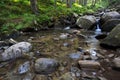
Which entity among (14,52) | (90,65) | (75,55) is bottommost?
(75,55)

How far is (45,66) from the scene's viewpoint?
19.2ft

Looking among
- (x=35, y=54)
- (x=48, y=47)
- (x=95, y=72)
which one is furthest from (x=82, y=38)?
(x=95, y=72)

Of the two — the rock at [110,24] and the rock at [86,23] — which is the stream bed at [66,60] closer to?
the rock at [110,24]

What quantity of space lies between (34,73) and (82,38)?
5.07 meters

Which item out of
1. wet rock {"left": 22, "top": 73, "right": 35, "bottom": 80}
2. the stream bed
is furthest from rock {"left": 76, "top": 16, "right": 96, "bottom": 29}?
wet rock {"left": 22, "top": 73, "right": 35, "bottom": 80}

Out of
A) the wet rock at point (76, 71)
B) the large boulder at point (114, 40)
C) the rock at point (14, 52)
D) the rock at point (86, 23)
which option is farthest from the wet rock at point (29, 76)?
the rock at point (86, 23)

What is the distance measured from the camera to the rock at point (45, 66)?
577 centimetres

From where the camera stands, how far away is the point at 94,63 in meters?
6.08

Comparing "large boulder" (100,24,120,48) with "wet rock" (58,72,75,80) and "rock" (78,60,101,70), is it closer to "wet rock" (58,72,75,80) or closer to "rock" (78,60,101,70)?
"rock" (78,60,101,70)

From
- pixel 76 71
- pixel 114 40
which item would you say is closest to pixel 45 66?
pixel 76 71

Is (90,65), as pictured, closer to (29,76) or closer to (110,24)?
(29,76)

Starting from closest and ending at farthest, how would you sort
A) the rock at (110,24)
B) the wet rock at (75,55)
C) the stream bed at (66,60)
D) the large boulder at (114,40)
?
the stream bed at (66,60) < the wet rock at (75,55) < the large boulder at (114,40) < the rock at (110,24)

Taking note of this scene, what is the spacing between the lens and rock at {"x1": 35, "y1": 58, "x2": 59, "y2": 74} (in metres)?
5.77

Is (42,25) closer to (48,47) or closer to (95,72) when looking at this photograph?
(48,47)
